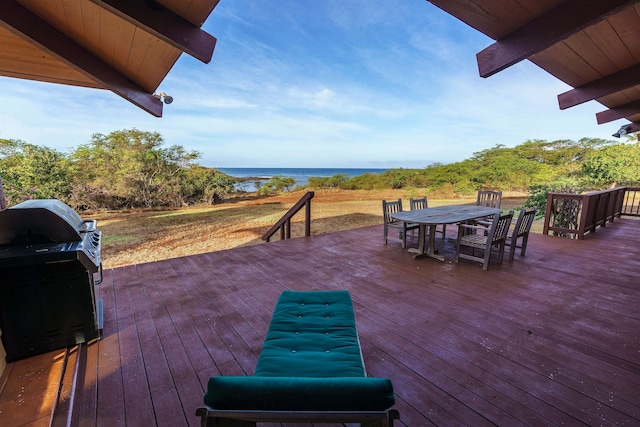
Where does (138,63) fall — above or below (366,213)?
above

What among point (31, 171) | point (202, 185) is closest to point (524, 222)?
point (31, 171)

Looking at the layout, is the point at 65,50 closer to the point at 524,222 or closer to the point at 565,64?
the point at 565,64

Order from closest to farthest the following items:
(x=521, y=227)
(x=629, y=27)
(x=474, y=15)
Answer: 1. (x=474, y=15)
2. (x=629, y=27)
3. (x=521, y=227)

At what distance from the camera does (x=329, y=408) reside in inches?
29.6

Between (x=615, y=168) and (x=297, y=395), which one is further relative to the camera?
(x=615, y=168)

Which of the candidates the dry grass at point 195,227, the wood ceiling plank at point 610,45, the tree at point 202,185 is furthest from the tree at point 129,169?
the wood ceiling plank at point 610,45

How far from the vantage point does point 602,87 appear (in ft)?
10.1

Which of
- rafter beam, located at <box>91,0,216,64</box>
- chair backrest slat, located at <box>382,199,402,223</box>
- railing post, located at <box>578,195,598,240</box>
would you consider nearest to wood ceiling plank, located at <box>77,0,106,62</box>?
rafter beam, located at <box>91,0,216,64</box>

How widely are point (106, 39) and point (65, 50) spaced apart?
326 millimetres

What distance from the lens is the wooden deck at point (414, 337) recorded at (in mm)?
1424

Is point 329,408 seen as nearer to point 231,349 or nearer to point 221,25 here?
point 231,349

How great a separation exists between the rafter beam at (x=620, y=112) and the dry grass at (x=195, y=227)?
4.74 meters

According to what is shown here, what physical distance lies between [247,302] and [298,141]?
24.9 metres

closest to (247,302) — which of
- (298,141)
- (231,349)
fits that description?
(231,349)
